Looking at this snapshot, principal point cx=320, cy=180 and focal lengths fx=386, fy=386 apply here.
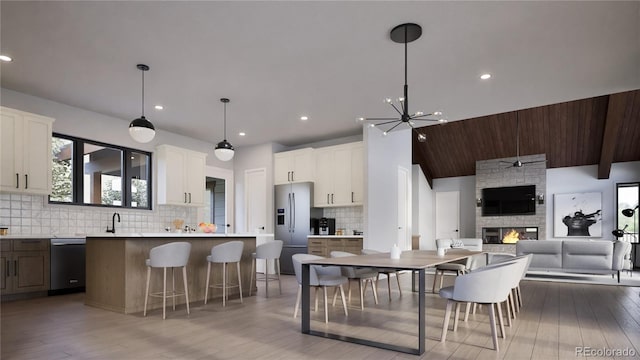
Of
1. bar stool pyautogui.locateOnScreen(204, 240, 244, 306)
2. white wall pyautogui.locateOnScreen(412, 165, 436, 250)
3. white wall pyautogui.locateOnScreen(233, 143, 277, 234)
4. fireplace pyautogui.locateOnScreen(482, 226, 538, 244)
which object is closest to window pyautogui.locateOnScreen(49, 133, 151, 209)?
white wall pyautogui.locateOnScreen(233, 143, 277, 234)

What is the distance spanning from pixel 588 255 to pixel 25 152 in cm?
924

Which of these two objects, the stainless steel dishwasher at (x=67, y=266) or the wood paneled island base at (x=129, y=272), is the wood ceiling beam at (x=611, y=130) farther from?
the stainless steel dishwasher at (x=67, y=266)

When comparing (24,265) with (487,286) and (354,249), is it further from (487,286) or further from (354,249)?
(487,286)

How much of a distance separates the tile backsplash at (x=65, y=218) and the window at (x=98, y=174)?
0.13 m

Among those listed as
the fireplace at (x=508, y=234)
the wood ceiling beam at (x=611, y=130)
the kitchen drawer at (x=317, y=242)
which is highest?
the wood ceiling beam at (x=611, y=130)

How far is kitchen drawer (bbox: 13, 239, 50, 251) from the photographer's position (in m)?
5.06

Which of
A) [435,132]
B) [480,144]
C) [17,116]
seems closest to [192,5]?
[17,116]

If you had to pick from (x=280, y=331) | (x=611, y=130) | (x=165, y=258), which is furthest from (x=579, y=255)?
(x=165, y=258)

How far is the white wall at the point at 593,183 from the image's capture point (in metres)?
10.4

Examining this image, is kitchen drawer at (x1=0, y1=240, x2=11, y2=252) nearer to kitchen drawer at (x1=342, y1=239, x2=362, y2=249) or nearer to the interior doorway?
the interior doorway

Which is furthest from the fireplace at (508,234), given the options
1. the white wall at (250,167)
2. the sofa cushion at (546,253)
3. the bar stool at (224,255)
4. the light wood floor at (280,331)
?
the bar stool at (224,255)

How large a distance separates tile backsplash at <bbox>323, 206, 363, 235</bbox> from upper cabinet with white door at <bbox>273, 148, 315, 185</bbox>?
2.79ft

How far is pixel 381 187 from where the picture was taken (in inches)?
292

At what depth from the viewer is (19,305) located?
4.82 meters
